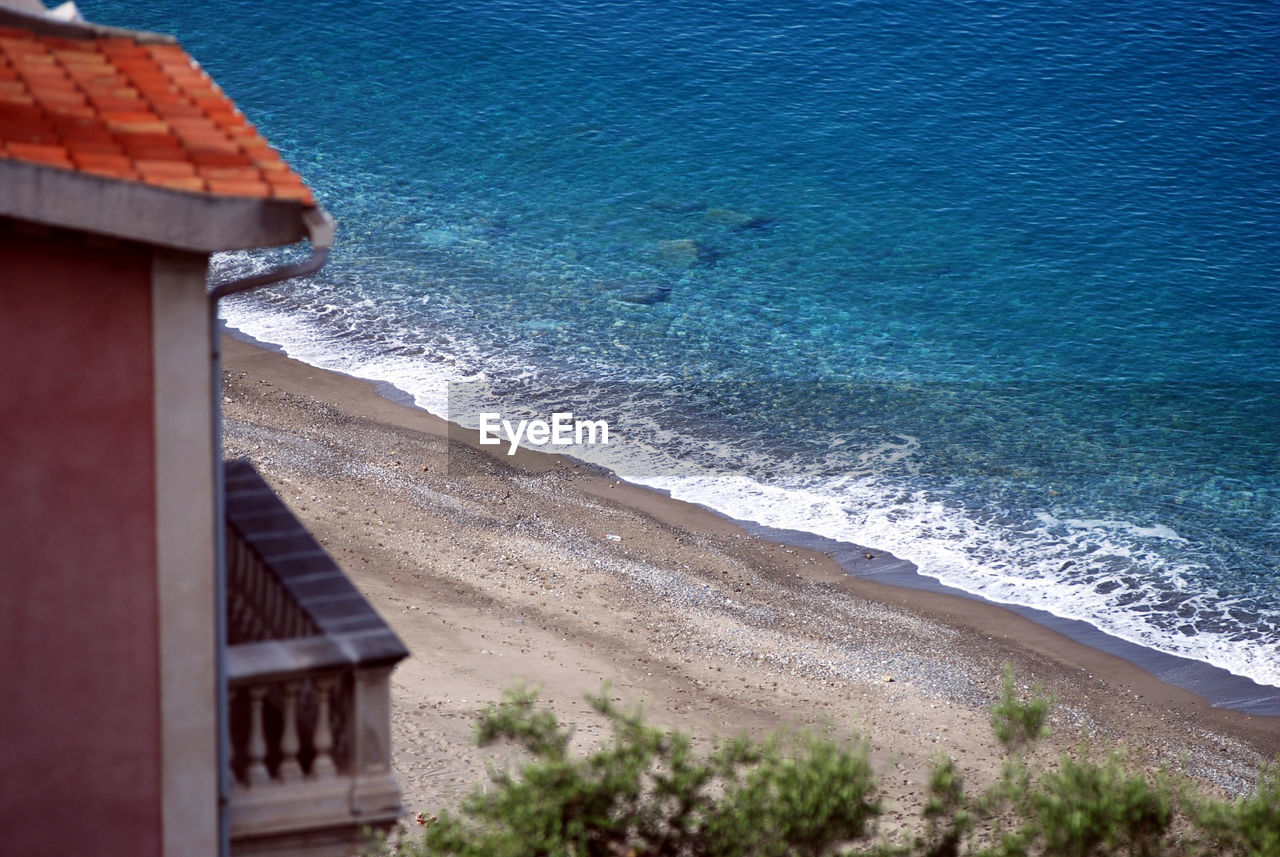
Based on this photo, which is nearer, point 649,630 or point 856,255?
point 649,630

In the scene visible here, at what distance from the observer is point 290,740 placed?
6.53 meters

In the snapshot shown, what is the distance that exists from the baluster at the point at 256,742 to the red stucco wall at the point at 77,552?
0.52 meters

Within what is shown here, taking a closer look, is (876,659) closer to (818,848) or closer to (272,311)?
(818,848)

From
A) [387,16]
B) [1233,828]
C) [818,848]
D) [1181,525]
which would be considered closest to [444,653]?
[818,848]

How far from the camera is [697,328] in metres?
27.1

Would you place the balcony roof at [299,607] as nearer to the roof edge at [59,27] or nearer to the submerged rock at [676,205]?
the roof edge at [59,27]

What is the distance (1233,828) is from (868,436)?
51.3ft

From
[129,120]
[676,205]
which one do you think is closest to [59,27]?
[129,120]

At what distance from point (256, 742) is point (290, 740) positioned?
0.16m

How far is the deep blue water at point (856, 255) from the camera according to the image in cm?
2117

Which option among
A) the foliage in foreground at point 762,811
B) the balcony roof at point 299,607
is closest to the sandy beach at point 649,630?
the foliage in foreground at point 762,811

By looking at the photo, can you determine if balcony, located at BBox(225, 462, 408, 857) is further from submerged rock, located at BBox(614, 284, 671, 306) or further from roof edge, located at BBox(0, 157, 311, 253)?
submerged rock, located at BBox(614, 284, 671, 306)

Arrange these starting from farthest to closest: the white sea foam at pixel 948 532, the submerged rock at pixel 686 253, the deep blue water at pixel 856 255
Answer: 1. the submerged rock at pixel 686 253
2. the deep blue water at pixel 856 255
3. the white sea foam at pixel 948 532

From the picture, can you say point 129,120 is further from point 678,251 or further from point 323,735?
point 678,251
